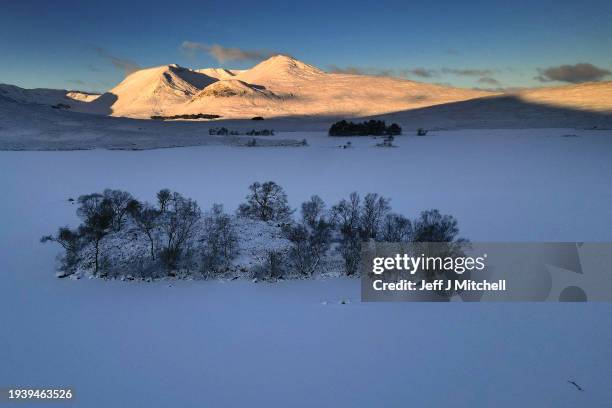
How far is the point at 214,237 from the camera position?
8.89 meters

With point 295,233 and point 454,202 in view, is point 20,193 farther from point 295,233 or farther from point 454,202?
point 454,202

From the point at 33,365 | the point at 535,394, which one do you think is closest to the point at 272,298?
the point at 33,365

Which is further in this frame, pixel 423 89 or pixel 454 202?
pixel 423 89

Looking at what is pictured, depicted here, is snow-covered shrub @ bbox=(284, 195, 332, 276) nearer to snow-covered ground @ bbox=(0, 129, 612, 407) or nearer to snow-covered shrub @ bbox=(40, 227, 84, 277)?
snow-covered ground @ bbox=(0, 129, 612, 407)

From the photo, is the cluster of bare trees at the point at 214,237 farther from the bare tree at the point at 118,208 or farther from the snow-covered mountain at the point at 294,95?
the snow-covered mountain at the point at 294,95

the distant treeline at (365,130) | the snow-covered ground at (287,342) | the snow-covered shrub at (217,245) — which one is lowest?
the snow-covered ground at (287,342)

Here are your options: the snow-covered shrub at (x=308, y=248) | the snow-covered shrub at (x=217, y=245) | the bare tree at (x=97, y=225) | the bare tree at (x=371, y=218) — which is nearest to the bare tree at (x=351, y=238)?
the bare tree at (x=371, y=218)

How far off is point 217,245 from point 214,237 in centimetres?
19

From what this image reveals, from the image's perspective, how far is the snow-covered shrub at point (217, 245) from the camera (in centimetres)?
820

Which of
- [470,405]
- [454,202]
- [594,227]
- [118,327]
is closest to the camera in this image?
[470,405]

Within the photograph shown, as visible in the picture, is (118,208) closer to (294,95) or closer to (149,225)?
(149,225)

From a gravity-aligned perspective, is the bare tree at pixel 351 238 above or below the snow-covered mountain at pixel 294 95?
below

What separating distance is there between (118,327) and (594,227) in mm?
11158

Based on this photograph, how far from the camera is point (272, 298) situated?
23.6ft
